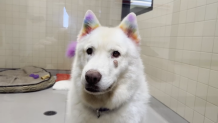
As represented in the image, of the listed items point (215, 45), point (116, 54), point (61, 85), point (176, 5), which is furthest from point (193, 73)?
point (61, 85)

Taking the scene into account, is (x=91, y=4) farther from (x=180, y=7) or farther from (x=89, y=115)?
(x=89, y=115)

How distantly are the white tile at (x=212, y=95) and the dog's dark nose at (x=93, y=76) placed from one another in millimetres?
1164

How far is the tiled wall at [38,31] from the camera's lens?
3506 millimetres

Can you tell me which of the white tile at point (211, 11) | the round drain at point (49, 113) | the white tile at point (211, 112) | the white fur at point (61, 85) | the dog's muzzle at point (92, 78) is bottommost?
the round drain at point (49, 113)

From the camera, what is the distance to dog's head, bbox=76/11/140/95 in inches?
38.6

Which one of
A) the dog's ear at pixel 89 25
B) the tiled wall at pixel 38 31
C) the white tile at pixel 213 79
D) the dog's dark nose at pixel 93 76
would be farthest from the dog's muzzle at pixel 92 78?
the tiled wall at pixel 38 31

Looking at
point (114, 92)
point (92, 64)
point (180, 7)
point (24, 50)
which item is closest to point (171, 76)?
point (180, 7)

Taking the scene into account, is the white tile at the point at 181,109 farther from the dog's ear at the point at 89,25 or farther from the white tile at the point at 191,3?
the dog's ear at the point at 89,25

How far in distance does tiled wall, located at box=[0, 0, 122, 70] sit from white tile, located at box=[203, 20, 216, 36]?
2.29m

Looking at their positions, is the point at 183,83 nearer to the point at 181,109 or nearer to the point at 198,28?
the point at 181,109

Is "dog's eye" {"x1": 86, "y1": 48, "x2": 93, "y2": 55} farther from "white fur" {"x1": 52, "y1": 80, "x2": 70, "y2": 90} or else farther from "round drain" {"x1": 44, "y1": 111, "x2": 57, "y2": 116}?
"white fur" {"x1": 52, "y1": 80, "x2": 70, "y2": 90}

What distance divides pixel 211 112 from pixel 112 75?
3.60 ft

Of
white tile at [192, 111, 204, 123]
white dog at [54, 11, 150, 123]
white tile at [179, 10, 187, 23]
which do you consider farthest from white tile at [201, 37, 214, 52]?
white dog at [54, 11, 150, 123]

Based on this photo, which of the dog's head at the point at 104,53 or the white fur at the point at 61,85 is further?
the white fur at the point at 61,85
